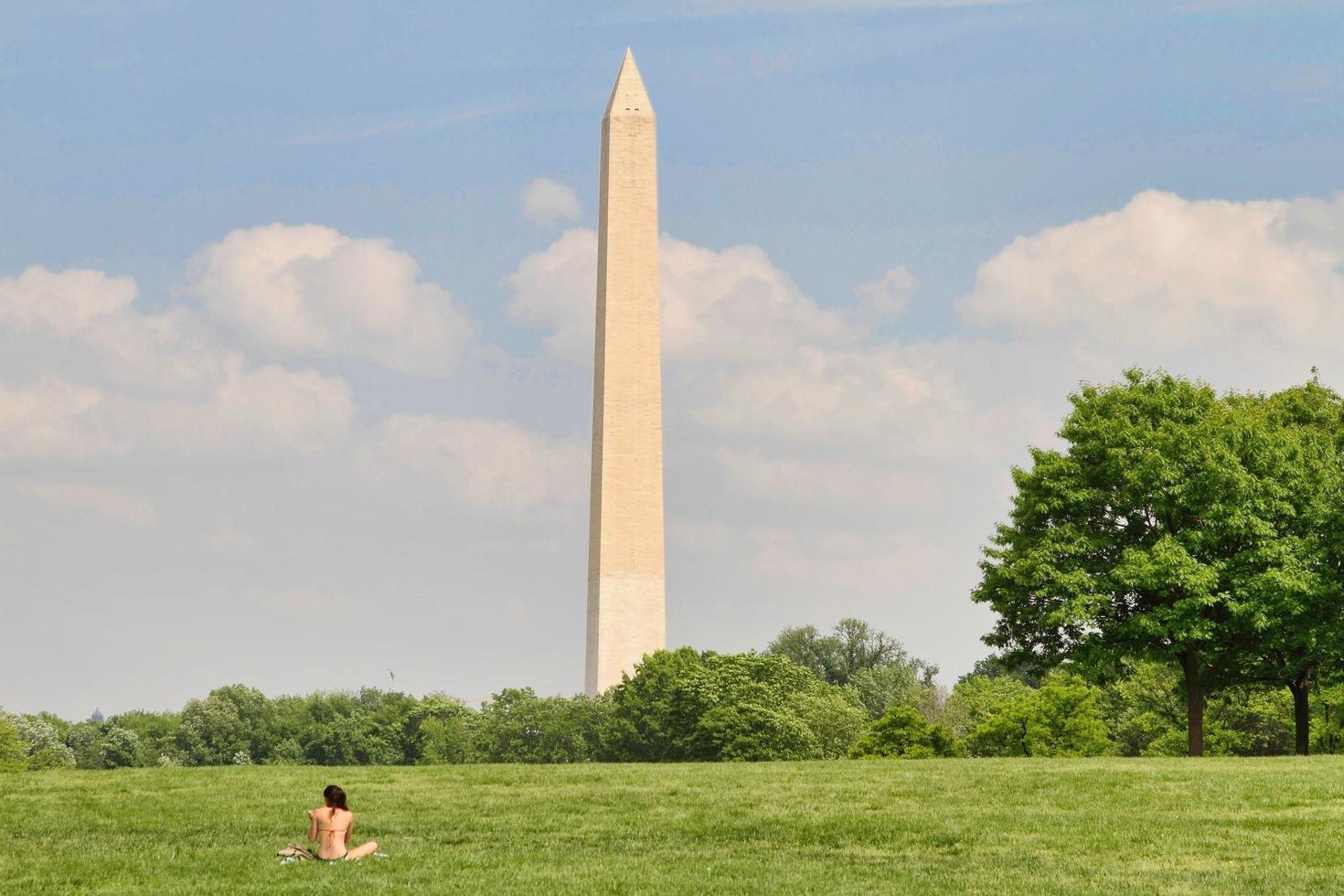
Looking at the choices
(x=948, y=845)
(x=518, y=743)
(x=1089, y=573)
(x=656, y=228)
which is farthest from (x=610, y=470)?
(x=948, y=845)

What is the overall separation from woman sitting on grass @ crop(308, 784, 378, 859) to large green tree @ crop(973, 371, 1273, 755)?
24962mm

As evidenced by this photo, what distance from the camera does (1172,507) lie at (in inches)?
1622

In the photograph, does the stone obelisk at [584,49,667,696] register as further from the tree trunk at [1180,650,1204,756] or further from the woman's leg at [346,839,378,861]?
the woman's leg at [346,839,378,861]

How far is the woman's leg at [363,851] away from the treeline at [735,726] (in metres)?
31.9

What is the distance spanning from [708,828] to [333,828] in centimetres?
612

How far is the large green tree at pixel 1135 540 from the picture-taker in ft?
132

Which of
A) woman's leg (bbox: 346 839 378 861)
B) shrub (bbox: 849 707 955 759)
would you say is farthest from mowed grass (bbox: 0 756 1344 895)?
shrub (bbox: 849 707 955 759)

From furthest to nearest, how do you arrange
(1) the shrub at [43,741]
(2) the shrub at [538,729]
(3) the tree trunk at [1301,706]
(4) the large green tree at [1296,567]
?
1. (1) the shrub at [43,741]
2. (2) the shrub at [538,729]
3. (3) the tree trunk at [1301,706]
4. (4) the large green tree at [1296,567]

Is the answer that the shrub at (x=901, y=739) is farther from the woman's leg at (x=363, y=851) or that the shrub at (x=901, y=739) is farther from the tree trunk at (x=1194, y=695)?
the woman's leg at (x=363, y=851)

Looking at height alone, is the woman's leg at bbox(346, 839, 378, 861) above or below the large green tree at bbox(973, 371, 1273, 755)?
below

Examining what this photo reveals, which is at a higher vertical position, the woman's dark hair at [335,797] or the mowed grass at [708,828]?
the woman's dark hair at [335,797]

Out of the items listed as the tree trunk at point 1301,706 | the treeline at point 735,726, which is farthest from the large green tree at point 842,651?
the tree trunk at point 1301,706

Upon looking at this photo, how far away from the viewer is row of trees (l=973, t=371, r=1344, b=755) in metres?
40.1

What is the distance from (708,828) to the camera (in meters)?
23.0
